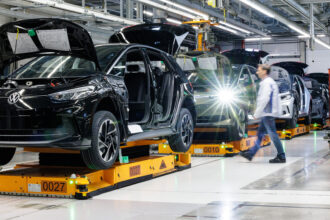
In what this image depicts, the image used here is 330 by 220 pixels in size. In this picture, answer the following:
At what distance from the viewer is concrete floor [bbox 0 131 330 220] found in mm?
4844

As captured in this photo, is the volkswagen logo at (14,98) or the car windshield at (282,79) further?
the car windshield at (282,79)

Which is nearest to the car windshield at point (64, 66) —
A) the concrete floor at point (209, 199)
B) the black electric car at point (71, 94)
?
→ the black electric car at point (71, 94)

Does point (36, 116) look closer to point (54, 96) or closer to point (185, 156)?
point (54, 96)

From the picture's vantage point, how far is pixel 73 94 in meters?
5.40

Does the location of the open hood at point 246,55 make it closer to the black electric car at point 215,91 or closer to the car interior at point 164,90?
the black electric car at point 215,91

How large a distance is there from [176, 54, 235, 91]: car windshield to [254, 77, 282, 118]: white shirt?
4.21ft

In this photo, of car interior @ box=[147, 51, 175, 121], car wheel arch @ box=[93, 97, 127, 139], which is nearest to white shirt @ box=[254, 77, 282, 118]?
car interior @ box=[147, 51, 175, 121]

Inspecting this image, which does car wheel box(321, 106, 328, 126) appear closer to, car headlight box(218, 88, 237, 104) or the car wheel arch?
car headlight box(218, 88, 237, 104)

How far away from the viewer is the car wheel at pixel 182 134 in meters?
7.79

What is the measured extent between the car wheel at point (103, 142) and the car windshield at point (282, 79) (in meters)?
7.51

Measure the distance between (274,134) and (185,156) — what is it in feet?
5.41

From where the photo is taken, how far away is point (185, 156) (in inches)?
325

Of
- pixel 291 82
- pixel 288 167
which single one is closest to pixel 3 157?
pixel 288 167

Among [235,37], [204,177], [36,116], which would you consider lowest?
[204,177]
